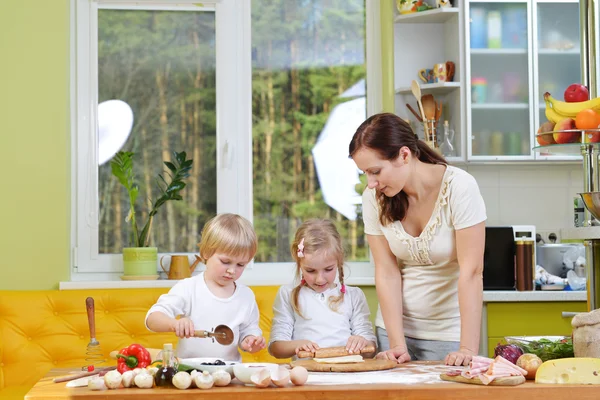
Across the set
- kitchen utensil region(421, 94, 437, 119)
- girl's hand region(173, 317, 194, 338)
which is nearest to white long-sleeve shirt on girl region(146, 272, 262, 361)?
girl's hand region(173, 317, 194, 338)

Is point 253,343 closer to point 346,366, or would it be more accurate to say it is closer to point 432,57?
point 346,366

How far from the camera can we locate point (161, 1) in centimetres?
416

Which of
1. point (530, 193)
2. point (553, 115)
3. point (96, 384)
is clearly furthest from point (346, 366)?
point (530, 193)

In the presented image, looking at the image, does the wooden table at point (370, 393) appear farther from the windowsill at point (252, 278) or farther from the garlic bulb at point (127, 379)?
the windowsill at point (252, 278)

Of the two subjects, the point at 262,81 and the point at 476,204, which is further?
the point at 262,81

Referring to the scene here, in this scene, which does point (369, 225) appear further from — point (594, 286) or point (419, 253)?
point (594, 286)

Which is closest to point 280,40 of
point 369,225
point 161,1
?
point 161,1

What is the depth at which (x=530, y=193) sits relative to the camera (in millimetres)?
4352

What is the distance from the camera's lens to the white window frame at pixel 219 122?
4.07 metres

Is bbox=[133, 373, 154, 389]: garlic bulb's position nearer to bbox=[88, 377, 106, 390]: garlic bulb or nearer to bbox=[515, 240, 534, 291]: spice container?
bbox=[88, 377, 106, 390]: garlic bulb

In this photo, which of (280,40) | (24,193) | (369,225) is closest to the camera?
(369,225)

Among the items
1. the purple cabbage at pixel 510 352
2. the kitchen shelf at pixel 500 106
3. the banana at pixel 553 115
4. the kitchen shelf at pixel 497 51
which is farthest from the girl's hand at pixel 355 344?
the kitchen shelf at pixel 497 51

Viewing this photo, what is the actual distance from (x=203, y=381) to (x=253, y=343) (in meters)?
0.68

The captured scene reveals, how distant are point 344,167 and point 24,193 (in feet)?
5.34
